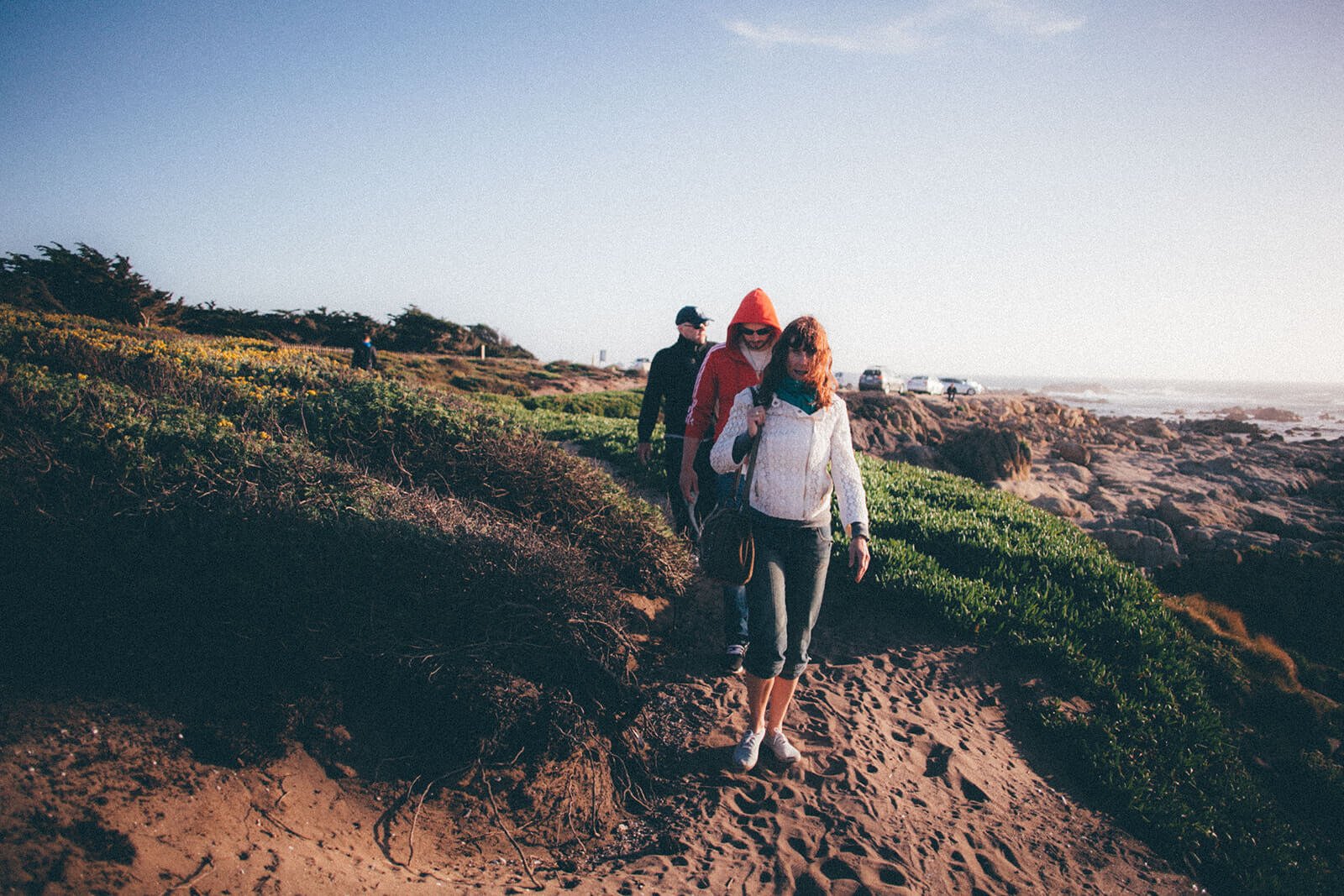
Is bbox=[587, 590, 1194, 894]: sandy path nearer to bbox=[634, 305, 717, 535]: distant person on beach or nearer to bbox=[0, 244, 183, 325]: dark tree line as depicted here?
bbox=[634, 305, 717, 535]: distant person on beach

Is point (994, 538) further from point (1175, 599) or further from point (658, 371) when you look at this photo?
point (658, 371)

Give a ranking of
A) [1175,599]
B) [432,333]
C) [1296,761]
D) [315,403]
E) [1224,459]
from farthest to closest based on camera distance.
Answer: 1. [432,333]
2. [1224,459]
3. [1175,599]
4. [315,403]
5. [1296,761]

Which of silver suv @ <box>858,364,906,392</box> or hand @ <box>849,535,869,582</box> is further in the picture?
silver suv @ <box>858,364,906,392</box>

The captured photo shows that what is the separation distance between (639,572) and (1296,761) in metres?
4.61

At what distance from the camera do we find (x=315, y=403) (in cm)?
579

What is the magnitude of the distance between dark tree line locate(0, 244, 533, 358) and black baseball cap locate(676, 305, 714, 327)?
18.5 meters

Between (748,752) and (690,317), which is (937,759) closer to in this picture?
(748,752)

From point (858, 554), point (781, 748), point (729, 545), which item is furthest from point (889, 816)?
point (729, 545)

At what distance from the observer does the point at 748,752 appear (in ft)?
10.6

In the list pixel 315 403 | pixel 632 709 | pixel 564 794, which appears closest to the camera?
pixel 564 794

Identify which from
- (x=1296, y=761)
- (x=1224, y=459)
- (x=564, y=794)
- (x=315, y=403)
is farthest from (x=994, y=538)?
(x=1224, y=459)

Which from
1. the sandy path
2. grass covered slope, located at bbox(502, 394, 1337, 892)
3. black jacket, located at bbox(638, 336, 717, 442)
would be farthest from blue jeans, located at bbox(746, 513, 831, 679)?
grass covered slope, located at bbox(502, 394, 1337, 892)

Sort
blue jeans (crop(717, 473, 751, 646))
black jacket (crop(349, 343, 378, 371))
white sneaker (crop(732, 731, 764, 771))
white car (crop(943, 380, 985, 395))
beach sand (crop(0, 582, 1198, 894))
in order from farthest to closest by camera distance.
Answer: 1. white car (crop(943, 380, 985, 395))
2. black jacket (crop(349, 343, 378, 371))
3. blue jeans (crop(717, 473, 751, 646))
4. white sneaker (crop(732, 731, 764, 771))
5. beach sand (crop(0, 582, 1198, 894))

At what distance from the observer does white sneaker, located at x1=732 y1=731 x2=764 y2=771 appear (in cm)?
320
